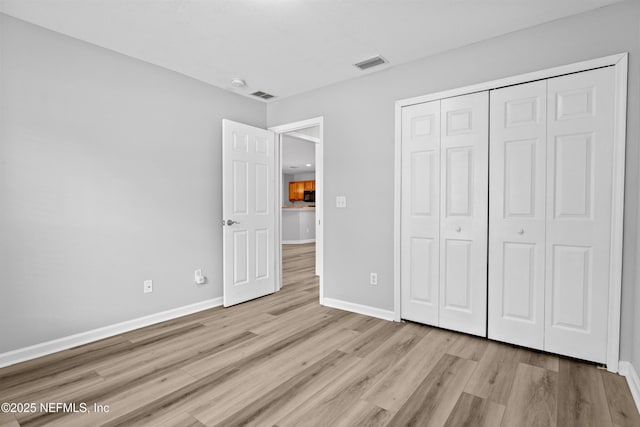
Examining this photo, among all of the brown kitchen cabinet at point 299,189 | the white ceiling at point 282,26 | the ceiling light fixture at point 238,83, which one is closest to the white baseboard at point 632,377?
the white ceiling at point 282,26

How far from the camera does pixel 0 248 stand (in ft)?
7.39

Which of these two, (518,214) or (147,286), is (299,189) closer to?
(147,286)

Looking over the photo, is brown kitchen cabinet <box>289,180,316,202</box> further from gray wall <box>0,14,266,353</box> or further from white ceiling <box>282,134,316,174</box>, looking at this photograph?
gray wall <box>0,14,266,353</box>

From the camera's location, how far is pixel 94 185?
2.71 metres

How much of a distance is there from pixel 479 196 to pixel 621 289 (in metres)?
1.10

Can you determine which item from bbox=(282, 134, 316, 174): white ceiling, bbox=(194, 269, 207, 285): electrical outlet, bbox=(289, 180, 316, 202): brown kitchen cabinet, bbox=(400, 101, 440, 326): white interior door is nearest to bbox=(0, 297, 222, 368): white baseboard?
bbox=(194, 269, 207, 285): electrical outlet

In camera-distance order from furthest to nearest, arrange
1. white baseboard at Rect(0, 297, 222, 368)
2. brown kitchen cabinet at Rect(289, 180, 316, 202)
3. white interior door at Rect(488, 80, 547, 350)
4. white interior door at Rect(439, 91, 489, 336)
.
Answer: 1. brown kitchen cabinet at Rect(289, 180, 316, 202)
2. white interior door at Rect(439, 91, 489, 336)
3. white interior door at Rect(488, 80, 547, 350)
4. white baseboard at Rect(0, 297, 222, 368)

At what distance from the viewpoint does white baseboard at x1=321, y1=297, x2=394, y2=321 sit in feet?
10.6

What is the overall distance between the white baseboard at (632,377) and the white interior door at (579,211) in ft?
0.38

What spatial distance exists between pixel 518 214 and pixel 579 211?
379mm

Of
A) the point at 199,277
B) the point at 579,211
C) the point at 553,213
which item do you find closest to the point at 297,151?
the point at 199,277

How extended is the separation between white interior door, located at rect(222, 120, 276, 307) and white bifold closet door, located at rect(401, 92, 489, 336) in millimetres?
1783

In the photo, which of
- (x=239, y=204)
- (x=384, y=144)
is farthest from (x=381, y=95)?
(x=239, y=204)

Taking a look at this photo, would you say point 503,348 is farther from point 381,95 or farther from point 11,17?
point 11,17
